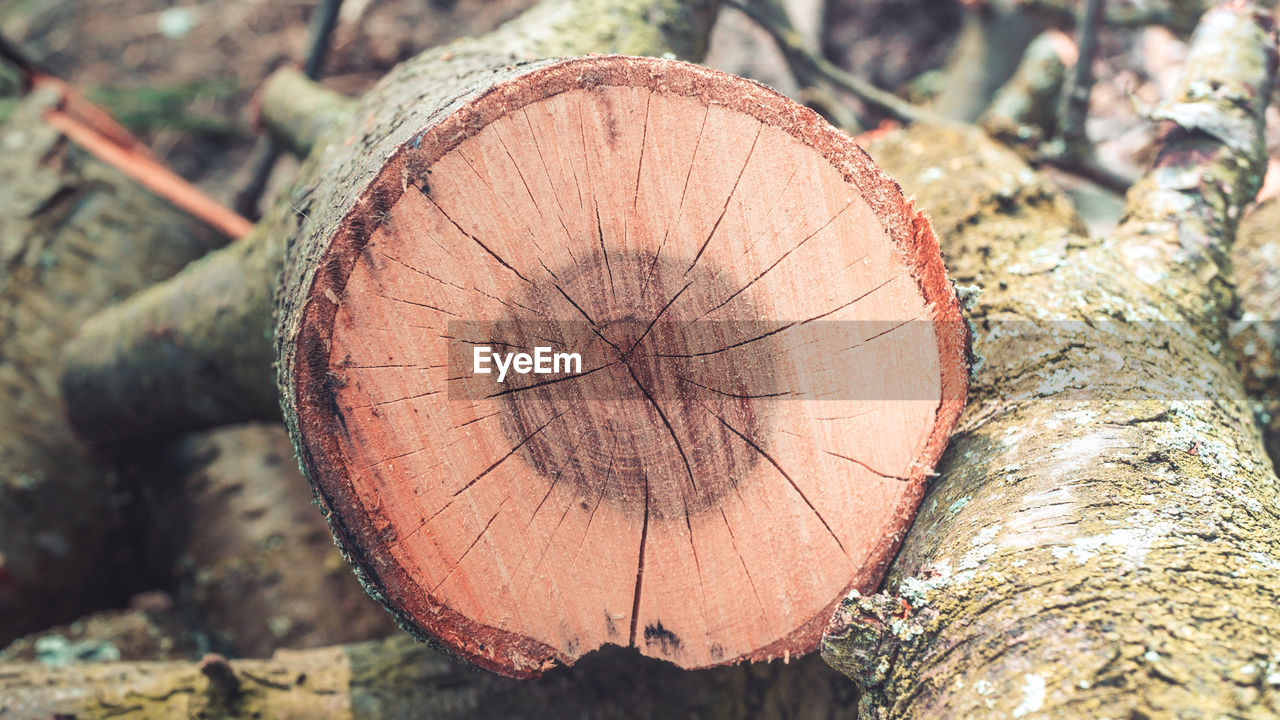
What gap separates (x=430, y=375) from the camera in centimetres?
111

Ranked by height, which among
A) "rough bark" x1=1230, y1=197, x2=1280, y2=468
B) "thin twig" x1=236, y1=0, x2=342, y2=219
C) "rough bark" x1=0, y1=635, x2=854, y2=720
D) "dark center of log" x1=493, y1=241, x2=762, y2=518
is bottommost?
"rough bark" x1=0, y1=635, x2=854, y2=720

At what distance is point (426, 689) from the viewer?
160 centimetres

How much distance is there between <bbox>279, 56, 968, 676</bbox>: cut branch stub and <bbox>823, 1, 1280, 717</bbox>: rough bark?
5.1 inches

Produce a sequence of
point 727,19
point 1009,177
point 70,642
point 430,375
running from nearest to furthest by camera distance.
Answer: point 430,375 < point 1009,177 < point 70,642 < point 727,19

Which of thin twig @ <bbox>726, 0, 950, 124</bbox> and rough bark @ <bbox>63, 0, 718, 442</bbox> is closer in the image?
rough bark @ <bbox>63, 0, 718, 442</bbox>

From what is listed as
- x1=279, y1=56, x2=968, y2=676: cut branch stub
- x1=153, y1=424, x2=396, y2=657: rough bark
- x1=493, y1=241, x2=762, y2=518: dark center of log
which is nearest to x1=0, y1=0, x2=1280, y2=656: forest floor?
x1=153, y1=424, x2=396, y2=657: rough bark

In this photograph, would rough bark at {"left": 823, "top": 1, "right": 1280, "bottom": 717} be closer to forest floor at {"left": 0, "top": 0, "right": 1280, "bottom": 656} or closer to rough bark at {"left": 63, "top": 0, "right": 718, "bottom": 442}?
rough bark at {"left": 63, "top": 0, "right": 718, "bottom": 442}

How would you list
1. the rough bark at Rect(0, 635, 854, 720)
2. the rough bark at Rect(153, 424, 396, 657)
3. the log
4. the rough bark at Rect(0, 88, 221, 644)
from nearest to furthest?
the log → the rough bark at Rect(0, 635, 854, 720) → the rough bark at Rect(153, 424, 396, 657) → the rough bark at Rect(0, 88, 221, 644)

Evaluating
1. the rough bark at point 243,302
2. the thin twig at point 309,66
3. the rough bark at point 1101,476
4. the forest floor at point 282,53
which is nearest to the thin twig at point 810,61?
the rough bark at point 243,302

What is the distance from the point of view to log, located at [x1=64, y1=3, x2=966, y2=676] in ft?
3.57

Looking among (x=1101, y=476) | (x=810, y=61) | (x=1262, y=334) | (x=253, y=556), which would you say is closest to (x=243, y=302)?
(x=253, y=556)

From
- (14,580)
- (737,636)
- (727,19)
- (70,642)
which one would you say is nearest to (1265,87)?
(737,636)

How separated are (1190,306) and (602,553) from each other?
1263 mm

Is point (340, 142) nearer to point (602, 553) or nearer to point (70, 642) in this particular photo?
point (602, 553)
